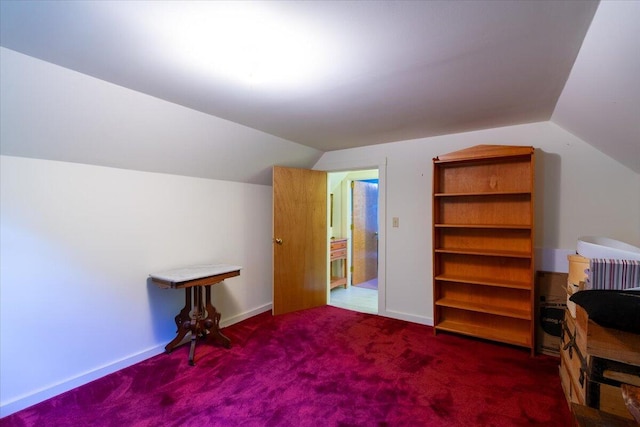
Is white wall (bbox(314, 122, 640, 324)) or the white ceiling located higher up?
the white ceiling

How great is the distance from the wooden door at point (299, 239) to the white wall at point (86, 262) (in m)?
0.70

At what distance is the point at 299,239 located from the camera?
3.76 metres

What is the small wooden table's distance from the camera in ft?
8.18

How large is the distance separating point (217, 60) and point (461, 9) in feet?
3.78

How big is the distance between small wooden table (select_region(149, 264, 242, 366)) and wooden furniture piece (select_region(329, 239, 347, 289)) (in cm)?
218

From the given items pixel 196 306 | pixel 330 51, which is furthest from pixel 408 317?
pixel 330 51

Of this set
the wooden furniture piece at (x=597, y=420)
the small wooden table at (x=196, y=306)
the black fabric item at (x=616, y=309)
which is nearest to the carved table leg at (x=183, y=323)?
the small wooden table at (x=196, y=306)

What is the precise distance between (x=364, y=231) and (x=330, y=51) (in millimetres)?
4185

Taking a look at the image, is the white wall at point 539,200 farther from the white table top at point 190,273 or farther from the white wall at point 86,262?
the white wall at point 86,262

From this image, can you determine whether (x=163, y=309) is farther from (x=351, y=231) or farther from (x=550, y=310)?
(x=550, y=310)

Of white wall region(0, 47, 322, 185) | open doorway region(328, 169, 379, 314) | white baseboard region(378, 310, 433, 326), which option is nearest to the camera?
white wall region(0, 47, 322, 185)

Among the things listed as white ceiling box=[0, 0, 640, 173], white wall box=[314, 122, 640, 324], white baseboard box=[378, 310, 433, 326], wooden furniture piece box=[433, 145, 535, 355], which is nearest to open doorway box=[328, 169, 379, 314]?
white baseboard box=[378, 310, 433, 326]

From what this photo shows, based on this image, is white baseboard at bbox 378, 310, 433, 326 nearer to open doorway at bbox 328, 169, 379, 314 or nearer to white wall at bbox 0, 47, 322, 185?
open doorway at bbox 328, 169, 379, 314

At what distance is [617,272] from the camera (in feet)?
4.90
